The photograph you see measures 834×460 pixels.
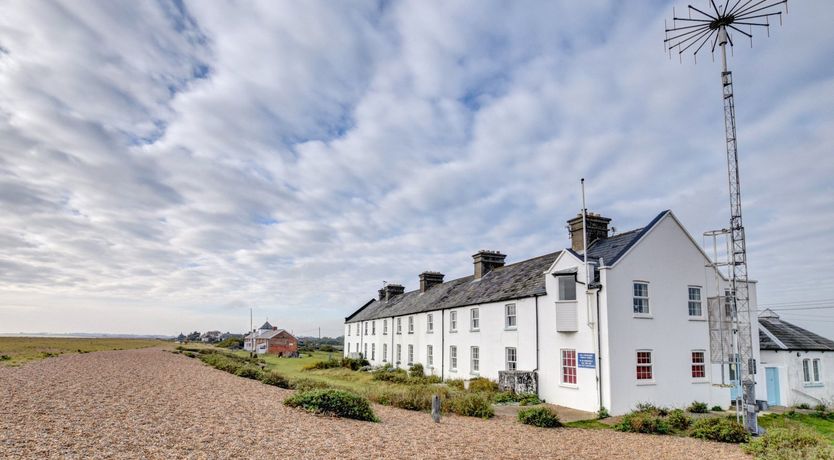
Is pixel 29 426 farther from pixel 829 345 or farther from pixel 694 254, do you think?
pixel 829 345

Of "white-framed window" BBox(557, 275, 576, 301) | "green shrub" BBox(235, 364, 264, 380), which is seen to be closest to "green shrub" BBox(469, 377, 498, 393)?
"white-framed window" BBox(557, 275, 576, 301)

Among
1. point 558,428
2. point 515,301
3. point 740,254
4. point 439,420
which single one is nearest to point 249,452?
point 439,420

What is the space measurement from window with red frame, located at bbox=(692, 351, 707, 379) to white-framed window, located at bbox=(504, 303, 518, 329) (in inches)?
324

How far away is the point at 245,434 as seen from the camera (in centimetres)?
1137

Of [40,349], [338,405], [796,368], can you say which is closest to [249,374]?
[338,405]

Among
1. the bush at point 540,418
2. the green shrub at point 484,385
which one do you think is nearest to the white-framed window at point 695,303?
the green shrub at point 484,385

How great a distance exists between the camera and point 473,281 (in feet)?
119

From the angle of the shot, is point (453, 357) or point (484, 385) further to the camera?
point (453, 357)

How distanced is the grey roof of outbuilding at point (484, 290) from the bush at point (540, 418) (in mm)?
8135

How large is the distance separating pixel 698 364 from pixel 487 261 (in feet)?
53.7

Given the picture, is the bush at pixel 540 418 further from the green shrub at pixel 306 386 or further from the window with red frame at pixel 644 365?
the green shrub at pixel 306 386

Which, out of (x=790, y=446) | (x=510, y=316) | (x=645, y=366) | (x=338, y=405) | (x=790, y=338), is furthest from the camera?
(x=510, y=316)

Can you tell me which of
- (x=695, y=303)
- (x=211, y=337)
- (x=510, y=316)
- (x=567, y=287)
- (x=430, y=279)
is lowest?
(x=211, y=337)

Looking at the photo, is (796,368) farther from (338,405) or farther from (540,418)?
(338,405)
